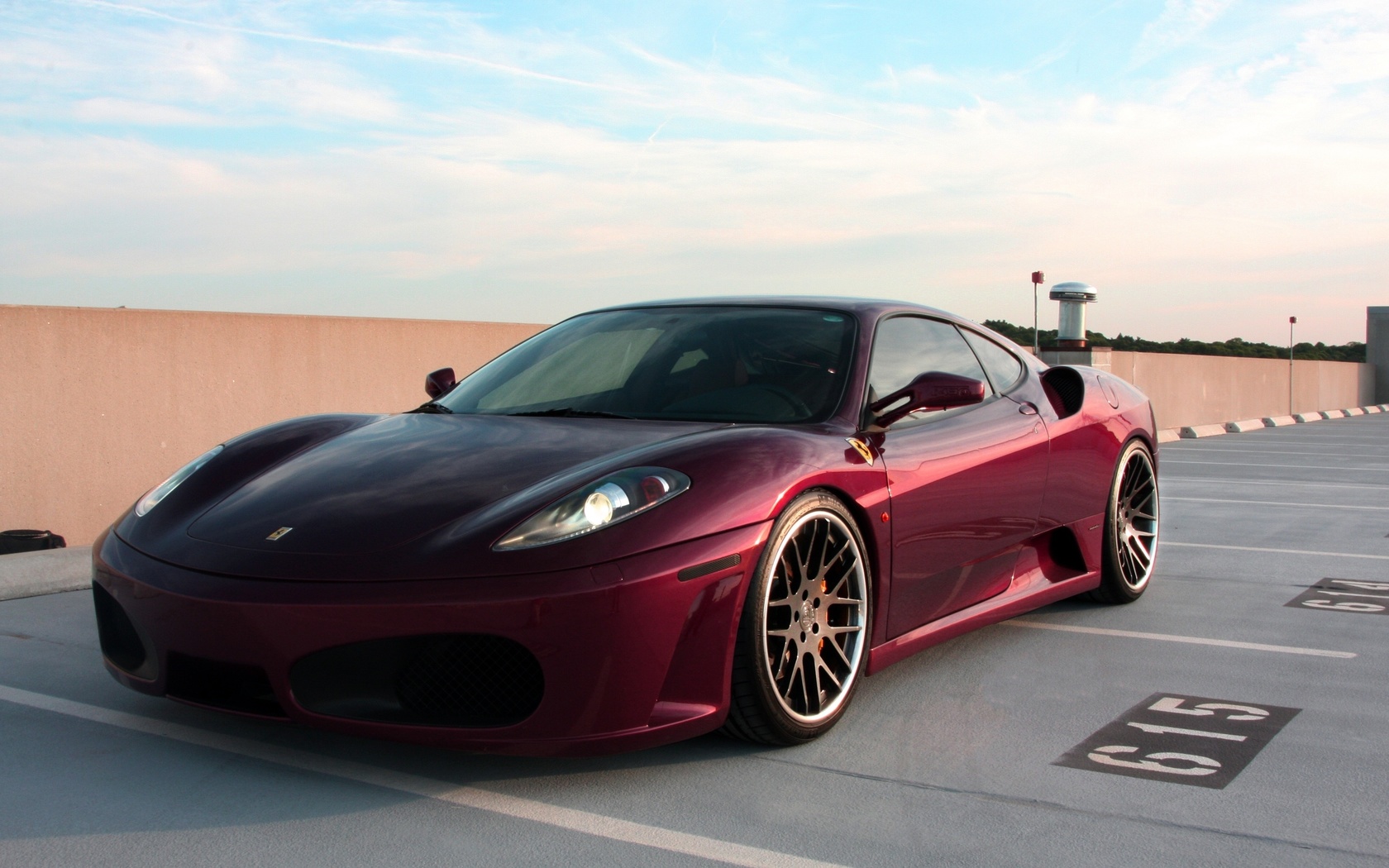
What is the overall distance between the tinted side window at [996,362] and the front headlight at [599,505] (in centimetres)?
197

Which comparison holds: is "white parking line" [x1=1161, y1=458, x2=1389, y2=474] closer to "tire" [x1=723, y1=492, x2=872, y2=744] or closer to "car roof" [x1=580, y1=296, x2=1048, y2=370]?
"car roof" [x1=580, y1=296, x2=1048, y2=370]

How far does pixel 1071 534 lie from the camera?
4848 millimetres

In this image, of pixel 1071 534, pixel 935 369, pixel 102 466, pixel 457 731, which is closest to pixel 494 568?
pixel 457 731

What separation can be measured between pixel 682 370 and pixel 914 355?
83 centimetres

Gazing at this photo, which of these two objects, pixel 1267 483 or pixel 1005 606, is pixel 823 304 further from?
pixel 1267 483

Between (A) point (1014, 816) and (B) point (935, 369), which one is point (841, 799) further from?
(B) point (935, 369)

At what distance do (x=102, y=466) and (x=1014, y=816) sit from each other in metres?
6.85

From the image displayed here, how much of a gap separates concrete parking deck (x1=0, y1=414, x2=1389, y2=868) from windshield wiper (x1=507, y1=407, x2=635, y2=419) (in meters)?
1.03

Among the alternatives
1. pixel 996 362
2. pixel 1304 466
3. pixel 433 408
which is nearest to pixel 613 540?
pixel 433 408

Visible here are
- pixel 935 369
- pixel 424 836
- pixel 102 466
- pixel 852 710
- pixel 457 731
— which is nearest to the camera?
pixel 424 836

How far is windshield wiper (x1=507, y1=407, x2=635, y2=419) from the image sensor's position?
3862 millimetres

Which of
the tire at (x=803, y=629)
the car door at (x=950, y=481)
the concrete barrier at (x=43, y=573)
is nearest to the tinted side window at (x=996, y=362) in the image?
the car door at (x=950, y=481)

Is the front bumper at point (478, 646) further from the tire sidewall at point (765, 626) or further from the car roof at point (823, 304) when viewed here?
the car roof at point (823, 304)

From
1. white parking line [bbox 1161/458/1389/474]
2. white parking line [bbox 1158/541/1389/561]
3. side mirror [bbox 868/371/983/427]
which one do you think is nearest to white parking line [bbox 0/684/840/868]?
side mirror [bbox 868/371/983/427]
